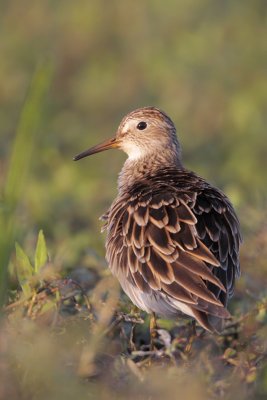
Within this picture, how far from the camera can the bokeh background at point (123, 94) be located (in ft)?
31.9

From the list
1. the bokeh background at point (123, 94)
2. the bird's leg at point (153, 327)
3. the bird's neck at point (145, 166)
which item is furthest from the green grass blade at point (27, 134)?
the bokeh background at point (123, 94)

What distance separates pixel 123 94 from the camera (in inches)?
551

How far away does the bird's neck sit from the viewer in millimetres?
7432

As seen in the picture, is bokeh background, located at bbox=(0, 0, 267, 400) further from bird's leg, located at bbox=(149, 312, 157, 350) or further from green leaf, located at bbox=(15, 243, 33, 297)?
green leaf, located at bbox=(15, 243, 33, 297)

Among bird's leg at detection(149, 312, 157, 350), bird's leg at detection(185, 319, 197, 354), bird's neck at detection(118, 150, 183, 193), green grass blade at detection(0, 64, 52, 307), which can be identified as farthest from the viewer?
bird's neck at detection(118, 150, 183, 193)

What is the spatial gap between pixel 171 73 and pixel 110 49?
2.30 meters

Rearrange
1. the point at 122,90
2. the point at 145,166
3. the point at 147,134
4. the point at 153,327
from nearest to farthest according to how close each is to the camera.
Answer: the point at 153,327 → the point at 145,166 → the point at 147,134 → the point at 122,90

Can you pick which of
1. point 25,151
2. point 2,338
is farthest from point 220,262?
point 25,151

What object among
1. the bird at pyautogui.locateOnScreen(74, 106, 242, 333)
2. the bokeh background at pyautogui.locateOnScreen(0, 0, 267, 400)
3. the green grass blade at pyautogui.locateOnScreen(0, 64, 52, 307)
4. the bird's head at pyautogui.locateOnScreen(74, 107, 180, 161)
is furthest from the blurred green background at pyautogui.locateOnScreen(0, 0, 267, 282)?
the green grass blade at pyautogui.locateOnScreen(0, 64, 52, 307)

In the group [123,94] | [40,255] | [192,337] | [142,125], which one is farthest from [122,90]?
[40,255]

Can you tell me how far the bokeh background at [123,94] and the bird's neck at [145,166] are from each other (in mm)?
858

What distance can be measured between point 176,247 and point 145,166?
5.98 ft

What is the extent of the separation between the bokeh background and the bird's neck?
858 mm

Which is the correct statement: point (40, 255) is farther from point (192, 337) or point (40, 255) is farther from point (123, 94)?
point (123, 94)
